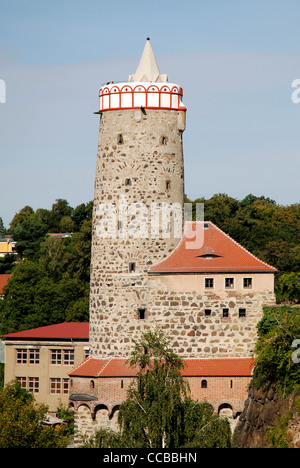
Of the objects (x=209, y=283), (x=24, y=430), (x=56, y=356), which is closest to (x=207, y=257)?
(x=209, y=283)

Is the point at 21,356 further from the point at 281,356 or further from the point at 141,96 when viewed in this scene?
the point at 281,356

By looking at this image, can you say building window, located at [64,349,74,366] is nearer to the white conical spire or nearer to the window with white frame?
the window with white frame

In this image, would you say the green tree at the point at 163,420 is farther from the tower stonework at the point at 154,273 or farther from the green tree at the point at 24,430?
the tower stonework at the point at 154,273

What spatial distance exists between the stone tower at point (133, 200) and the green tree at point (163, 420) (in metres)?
5.57

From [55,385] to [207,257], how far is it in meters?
16.3

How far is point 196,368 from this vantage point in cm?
4688

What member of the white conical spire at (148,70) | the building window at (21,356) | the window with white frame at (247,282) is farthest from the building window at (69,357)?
the white conical spire at (148,70)

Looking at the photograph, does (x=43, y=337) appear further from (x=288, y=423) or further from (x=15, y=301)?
(x=288, y=423)

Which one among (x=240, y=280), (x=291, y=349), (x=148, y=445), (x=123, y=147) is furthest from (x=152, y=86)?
(x=148, y=445)

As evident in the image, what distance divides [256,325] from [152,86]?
1161 centimetres

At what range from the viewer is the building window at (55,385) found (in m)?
60.1

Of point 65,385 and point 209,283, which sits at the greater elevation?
point 209,283

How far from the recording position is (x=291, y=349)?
142 feet

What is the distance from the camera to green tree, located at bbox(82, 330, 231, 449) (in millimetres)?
38906
